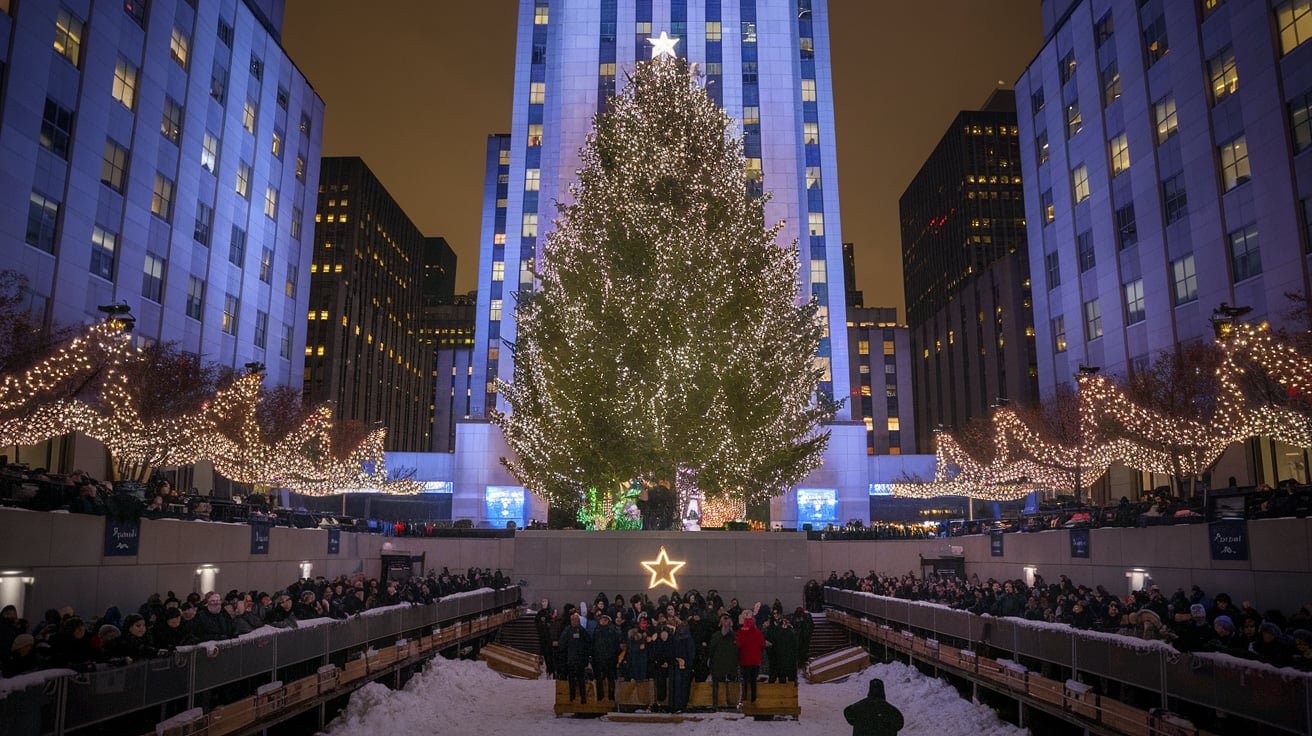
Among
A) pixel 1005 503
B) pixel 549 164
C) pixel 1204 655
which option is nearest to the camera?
pixel 1204 655

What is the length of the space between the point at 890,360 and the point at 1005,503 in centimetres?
7486

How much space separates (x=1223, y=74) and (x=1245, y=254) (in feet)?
28.7

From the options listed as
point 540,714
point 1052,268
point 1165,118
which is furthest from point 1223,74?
point 540,714

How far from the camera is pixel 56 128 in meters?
38.1

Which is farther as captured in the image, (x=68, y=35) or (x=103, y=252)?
(x=103, y=252)

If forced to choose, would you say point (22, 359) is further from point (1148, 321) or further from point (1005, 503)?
point (1005, 503)

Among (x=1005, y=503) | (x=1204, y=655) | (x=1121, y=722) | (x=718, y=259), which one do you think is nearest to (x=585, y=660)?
(x=1121, y=722)

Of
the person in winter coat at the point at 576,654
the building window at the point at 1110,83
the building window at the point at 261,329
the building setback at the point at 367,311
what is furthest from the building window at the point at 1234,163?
the building setback at the point at 367,311

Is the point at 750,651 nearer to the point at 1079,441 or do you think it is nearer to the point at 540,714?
the point at 540,714

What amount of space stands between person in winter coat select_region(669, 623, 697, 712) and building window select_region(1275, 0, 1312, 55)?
35079 mm

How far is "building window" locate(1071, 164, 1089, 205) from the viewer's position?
55.0m

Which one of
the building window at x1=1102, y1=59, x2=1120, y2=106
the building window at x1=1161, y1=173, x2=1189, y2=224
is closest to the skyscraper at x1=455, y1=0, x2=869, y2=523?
the building window at x1=1102, y1=59, x2=1120, y2=106

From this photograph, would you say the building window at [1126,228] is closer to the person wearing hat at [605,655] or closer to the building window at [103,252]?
the person wearing hat at [605,655]

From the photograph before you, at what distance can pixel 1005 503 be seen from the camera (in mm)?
73438
